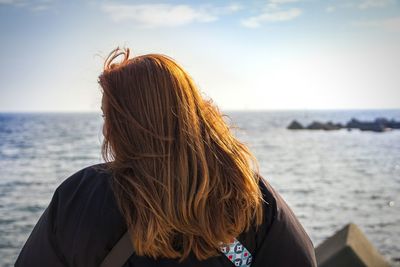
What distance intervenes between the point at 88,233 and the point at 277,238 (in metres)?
0.79

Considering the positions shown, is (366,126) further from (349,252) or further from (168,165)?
(168,165)

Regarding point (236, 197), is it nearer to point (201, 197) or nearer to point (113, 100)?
point (201, 197)

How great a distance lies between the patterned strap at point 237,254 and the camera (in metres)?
2.04

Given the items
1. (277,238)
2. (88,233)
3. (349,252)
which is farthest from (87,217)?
(349,252)

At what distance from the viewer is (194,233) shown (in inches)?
76.5

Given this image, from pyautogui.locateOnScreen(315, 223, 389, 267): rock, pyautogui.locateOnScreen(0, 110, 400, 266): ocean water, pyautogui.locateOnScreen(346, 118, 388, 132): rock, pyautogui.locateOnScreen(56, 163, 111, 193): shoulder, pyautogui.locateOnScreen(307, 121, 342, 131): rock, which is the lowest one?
pyautogui.locateOnScreen(307, 121, 342, 131): rock

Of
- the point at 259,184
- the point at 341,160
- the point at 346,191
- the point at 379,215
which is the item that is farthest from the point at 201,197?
the point at 341,160

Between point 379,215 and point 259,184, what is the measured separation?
12975 mm

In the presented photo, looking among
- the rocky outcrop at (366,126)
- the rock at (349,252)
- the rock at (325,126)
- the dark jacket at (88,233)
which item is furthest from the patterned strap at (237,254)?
the rock at (325,126)

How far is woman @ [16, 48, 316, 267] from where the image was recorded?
1.89 metres

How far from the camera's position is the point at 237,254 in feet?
6.74

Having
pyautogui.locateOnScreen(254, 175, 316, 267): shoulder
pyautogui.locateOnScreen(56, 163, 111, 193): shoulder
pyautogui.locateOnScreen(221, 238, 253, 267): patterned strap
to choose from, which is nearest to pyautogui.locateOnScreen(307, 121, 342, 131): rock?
pyautogui.locateOnScreen(254, 175, 316, 267): shoulder

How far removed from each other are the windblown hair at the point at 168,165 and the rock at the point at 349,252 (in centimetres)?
378

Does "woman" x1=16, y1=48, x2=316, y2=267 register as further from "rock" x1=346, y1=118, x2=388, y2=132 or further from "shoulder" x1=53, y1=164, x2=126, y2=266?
"rock" x1=346, y1=118, x2=388, y2=132
